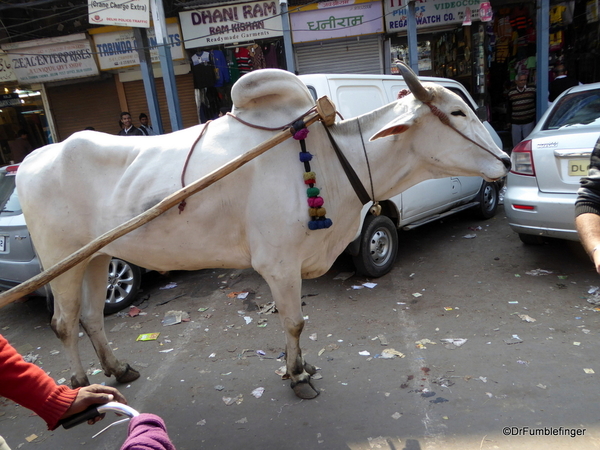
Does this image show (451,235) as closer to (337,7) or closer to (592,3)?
(337,7)

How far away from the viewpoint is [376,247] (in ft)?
16.4

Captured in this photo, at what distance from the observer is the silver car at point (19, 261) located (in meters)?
4.41

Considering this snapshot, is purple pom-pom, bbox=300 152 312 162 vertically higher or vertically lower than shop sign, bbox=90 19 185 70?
lower

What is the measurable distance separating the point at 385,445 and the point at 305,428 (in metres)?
0.53

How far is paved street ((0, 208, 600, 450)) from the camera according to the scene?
8.66ft

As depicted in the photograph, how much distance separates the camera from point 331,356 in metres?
3.53

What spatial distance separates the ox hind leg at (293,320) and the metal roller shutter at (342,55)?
9176mm

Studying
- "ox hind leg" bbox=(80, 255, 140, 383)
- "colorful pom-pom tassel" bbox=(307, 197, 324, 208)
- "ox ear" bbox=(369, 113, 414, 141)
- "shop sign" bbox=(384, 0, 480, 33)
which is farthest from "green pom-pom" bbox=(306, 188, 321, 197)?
"shop sign" bbox=(384, 0, 480, 33)

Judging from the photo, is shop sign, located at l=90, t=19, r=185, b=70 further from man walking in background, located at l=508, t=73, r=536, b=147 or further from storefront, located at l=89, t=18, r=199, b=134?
man walking in background, located at l=508, t=73, r=536, b=147

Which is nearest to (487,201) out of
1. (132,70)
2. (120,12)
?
(120,12)

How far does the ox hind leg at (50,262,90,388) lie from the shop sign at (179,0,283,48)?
827 cm

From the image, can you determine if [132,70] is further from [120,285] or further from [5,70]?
[120,285]

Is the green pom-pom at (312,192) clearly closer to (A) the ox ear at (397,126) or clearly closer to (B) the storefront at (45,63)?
(A) the ox ear at (397,126)

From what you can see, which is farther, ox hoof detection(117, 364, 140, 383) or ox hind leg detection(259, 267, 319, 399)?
ox hoof detection(117, 364, 140, 383)
